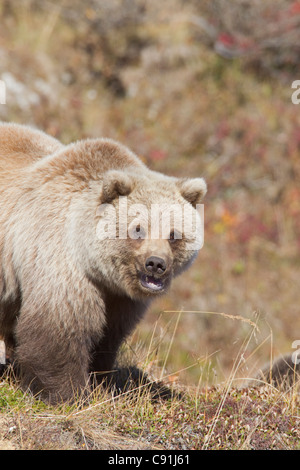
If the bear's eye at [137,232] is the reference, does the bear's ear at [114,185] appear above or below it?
above

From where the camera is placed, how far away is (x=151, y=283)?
5.47 m

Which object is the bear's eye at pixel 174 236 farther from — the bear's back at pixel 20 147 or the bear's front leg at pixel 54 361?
A: the bear's back at pixel 20 147

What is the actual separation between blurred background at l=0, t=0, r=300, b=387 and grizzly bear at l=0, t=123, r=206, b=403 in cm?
879

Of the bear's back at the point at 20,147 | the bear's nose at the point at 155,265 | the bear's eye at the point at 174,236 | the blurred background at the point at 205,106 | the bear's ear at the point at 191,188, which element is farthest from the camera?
the blurred background at the point at 205,106

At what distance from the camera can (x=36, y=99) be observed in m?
14.5

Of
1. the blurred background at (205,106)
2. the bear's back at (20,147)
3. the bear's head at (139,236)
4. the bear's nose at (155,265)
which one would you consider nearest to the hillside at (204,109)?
the blurred background at (205,106)

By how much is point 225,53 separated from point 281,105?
249cm

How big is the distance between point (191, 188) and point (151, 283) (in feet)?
3.29

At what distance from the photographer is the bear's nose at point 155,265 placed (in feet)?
17.1

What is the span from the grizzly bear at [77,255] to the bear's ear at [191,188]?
10 mm

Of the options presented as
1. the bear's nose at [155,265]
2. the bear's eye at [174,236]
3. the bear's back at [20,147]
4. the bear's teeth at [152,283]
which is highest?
the bear's back at [20,147]

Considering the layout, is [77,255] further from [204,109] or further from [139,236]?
[204,109]

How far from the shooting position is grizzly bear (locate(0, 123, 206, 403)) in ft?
17.7

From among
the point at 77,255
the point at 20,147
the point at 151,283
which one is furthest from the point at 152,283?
the point at 20,147
